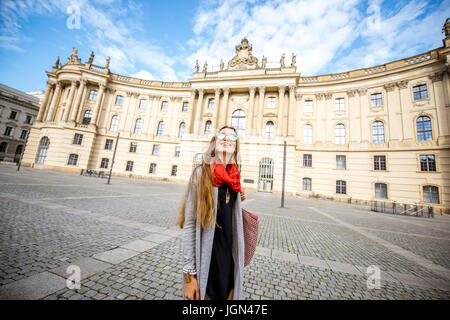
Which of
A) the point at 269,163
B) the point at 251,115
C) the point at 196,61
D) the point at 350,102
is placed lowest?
the point at 269,163

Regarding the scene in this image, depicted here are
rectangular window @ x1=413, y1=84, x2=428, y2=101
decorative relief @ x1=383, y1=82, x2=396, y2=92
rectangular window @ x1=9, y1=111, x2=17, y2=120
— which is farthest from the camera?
rectangular window @ x1=9, y1=111, x2=17, y2=120

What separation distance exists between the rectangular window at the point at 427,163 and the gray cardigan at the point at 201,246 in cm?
2601

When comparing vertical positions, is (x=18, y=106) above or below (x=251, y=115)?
above

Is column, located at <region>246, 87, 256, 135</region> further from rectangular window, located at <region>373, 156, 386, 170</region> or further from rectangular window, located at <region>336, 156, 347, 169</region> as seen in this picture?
rectangular window, located at <region>373, 156, 386, 170</region>

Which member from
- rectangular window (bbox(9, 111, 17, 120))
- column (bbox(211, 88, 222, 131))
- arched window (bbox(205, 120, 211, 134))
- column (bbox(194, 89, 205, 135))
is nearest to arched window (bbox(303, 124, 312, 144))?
column (bbox(211, 88, 222, 131))

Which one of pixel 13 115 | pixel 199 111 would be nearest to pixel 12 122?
pixel 13 115

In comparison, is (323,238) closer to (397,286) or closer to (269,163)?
(397,286)

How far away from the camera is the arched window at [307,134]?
78.6 feet

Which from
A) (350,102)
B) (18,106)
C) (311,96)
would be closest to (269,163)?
(311,96)

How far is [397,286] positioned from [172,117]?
32026 millimetres

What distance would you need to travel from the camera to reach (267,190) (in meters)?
22.3

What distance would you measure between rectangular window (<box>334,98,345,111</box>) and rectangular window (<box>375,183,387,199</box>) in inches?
404

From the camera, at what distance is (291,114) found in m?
23.0

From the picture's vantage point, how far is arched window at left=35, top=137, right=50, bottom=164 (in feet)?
86.2
